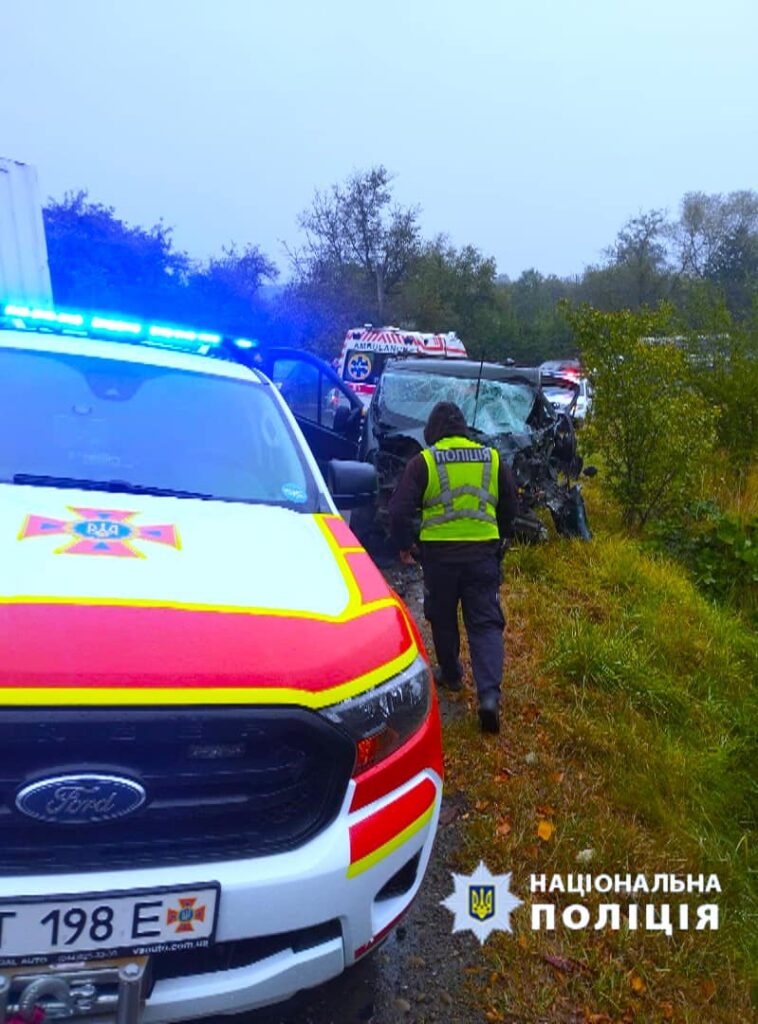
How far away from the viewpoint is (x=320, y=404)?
7309 mm

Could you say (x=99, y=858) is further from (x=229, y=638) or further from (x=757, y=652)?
(x=757, y=652)

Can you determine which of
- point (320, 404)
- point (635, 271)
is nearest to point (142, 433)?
point (320, 404)

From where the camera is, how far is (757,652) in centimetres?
548

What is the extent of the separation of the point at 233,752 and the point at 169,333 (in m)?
2.66

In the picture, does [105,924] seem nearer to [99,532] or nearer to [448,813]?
[99,532]

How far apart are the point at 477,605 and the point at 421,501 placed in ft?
2.09

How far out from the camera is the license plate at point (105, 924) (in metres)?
1.44

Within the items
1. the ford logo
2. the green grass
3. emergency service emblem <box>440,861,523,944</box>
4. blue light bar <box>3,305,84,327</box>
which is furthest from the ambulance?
the ford logo

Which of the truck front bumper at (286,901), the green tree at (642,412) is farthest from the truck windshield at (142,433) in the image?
the green tree at (642,412)

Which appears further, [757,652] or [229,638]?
[757,652]

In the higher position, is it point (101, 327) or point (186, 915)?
point (101, 327)

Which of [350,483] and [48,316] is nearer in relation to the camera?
[350,483]

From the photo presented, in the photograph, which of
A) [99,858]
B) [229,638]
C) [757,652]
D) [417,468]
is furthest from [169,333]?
[757,652]

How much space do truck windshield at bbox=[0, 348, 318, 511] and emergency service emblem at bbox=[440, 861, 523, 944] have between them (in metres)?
1.53
